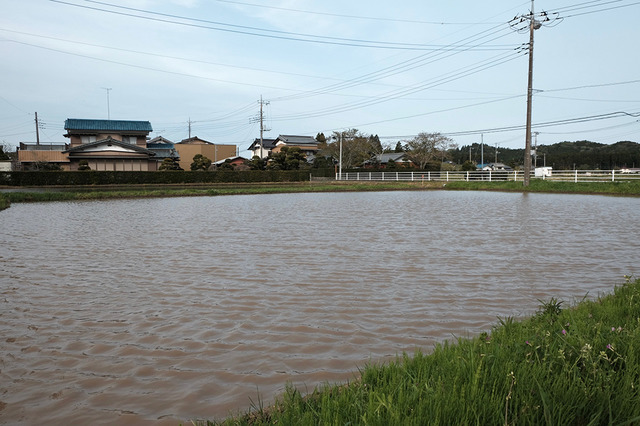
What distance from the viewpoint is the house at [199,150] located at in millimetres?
76062

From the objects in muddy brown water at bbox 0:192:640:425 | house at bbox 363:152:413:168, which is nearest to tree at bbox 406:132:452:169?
house at bbox 363:152:413:168

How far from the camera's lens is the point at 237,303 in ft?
17.5

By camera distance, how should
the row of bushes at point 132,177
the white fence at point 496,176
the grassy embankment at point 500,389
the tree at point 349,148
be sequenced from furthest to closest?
the tree at point 349,148 < the row of bushes at point 132,177 < the white fence at point 496,176 < the grassy embankment at point 500,389

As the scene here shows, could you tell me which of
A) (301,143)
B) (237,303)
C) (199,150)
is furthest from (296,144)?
(237,303)

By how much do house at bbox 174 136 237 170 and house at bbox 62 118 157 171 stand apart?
645 inches

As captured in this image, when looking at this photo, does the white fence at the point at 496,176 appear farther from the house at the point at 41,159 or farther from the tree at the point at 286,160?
the house at the point at 41,159

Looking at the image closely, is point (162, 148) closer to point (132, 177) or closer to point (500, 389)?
point (132, 177)

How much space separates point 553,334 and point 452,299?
7.42ft

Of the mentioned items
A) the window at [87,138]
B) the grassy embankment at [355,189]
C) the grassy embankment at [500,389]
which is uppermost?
the window at [87,138]

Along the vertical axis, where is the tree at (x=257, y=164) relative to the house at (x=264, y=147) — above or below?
below

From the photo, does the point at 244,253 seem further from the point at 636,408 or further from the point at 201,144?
the point at 201,144

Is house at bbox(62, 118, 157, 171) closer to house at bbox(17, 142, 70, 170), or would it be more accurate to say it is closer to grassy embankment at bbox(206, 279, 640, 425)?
house at bbox(17, 142, 70, 170)

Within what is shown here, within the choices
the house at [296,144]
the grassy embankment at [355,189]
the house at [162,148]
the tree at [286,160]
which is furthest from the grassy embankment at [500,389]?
the house at [296,144]

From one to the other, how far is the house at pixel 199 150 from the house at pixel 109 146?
16.4 metres
